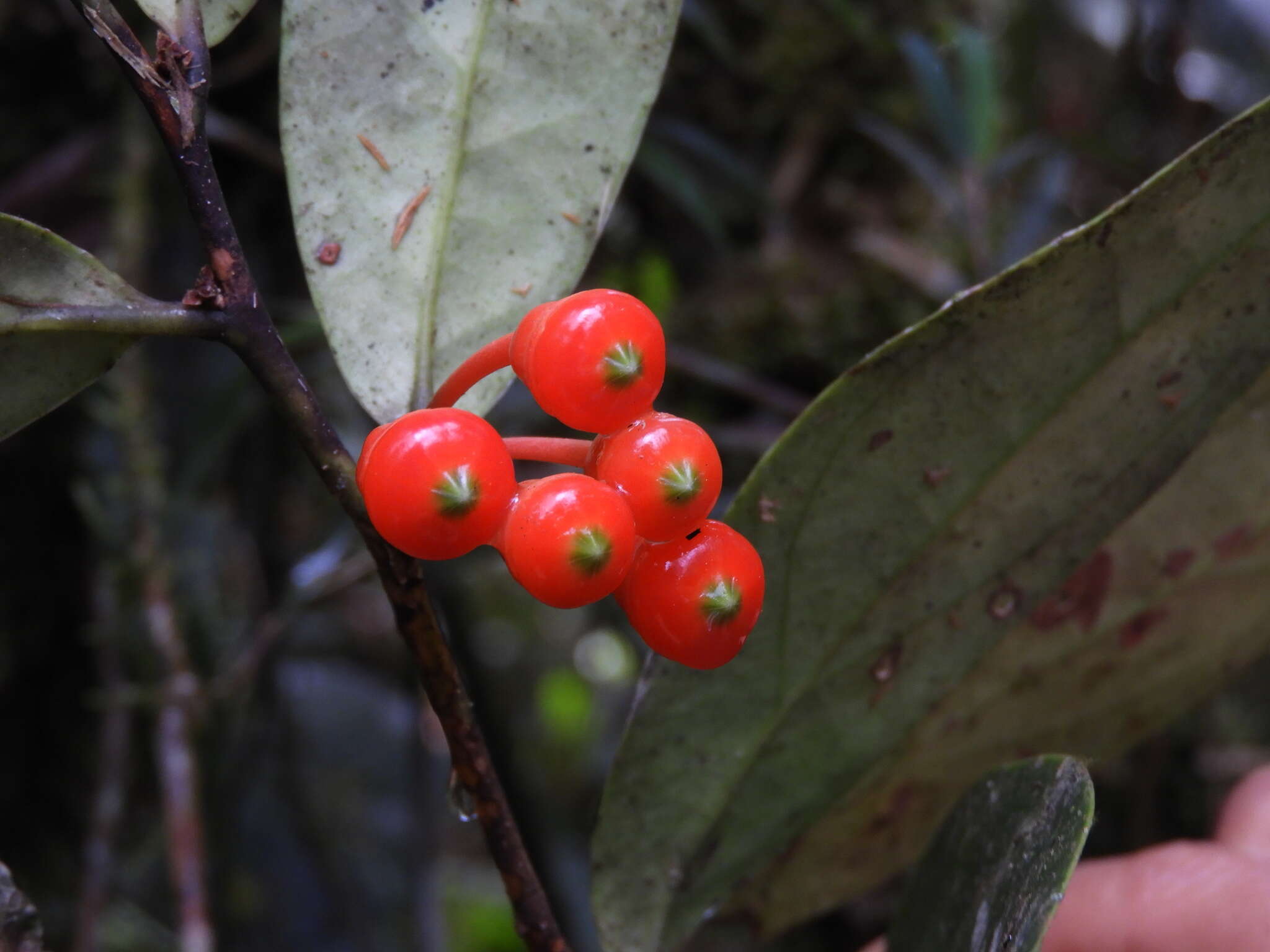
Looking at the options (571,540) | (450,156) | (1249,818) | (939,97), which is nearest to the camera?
(571,540)

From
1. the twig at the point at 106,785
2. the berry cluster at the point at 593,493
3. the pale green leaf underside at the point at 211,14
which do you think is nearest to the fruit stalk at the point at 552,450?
the berry cluster at the point at 593,493

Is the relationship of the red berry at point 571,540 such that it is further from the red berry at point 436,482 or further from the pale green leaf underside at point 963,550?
the pale green leaf underside at point 963,550

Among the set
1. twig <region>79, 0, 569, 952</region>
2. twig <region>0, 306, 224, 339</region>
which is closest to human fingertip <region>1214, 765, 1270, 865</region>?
twig <region>79, 0, 569, 952</region>

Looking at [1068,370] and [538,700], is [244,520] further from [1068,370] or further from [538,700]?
[1068,370]

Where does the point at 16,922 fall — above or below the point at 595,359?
below

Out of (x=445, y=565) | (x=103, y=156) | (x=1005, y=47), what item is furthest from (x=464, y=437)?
(x=1005, y=47)

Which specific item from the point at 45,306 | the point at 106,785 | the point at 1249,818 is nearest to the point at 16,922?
the point at 45,306

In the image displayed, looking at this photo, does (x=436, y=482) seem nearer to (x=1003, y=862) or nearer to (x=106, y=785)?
(x=1003, y=862)
